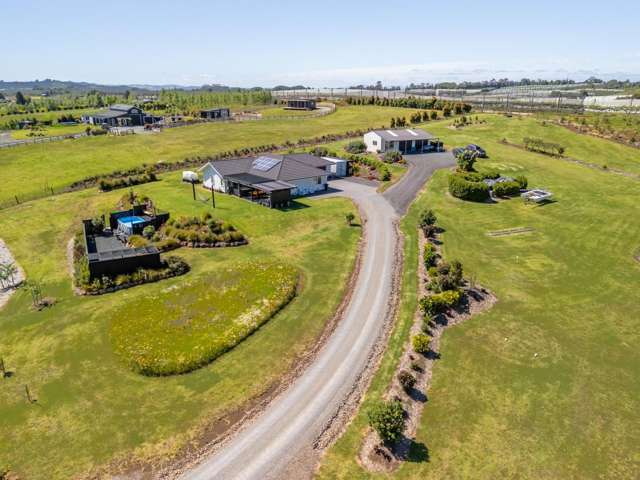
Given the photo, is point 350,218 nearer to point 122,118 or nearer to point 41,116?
point 122,118

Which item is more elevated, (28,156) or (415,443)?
(28,156)

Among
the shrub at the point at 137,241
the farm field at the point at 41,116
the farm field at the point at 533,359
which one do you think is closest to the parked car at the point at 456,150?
the farm field at the point at 533,359

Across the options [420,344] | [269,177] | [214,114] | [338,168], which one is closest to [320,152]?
[338,168]

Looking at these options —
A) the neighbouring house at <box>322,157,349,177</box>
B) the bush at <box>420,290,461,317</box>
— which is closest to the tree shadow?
the neighbouring house at <box>322,157,349,177</box>

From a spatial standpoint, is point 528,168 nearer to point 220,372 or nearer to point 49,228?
point 220,372

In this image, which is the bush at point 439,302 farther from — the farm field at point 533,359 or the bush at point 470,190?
the bush at point 470,190

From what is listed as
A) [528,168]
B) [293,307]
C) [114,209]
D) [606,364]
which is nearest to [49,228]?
[114,209]
